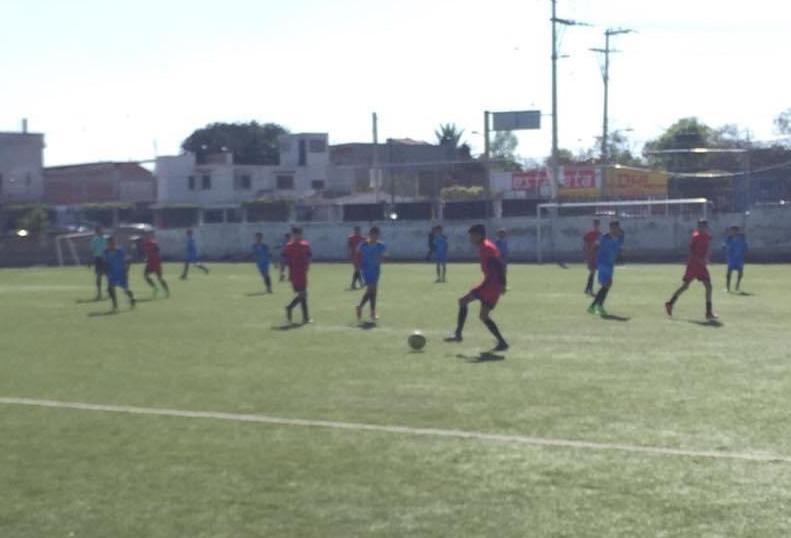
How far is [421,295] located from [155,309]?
7026mm

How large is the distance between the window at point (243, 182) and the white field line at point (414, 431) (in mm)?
81335

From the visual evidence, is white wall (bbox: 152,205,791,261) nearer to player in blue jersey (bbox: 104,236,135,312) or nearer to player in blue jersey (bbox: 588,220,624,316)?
player in blue jersey (bbox: 588,220,624,316)

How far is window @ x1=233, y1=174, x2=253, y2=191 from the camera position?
313 ft

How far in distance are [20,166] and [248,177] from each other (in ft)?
54.7

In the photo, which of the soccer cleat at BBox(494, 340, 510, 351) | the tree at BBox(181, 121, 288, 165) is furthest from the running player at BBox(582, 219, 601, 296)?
the tree at BBox(181, 121, 288, 165)

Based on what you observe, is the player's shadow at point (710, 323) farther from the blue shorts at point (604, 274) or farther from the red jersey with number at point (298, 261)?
the red jersey with number at point (298, 261)

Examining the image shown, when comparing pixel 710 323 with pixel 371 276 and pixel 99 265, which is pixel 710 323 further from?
pixel 99 265

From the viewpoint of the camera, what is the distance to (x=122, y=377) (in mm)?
16672

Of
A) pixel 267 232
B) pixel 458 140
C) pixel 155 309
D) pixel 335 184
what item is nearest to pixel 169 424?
pixel 155 309

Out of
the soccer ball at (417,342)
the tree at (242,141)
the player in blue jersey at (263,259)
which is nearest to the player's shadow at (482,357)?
the soccer ball at (417,342)

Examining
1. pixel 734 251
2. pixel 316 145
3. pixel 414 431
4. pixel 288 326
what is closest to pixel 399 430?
pixel 414 431

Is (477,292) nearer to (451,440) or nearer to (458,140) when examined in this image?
(451,440)

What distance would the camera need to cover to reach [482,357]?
18047 mm

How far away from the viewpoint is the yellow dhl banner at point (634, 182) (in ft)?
247
